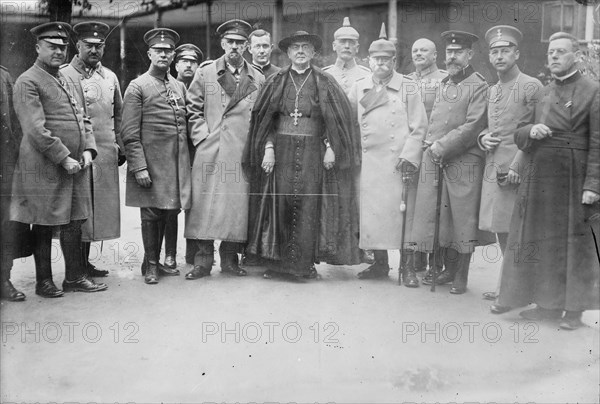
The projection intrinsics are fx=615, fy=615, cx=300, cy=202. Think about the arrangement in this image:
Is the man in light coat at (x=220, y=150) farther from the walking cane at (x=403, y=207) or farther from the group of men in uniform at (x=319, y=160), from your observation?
the walking cane at (x=403, y=207)

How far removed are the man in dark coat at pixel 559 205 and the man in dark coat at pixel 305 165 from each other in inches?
42.9

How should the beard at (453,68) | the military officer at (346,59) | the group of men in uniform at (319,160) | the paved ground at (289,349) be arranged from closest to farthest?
the paved ground at (289,349) → the group of men in uniform at (319,160) → the military officer at (346,59) → the beard at (453,68)

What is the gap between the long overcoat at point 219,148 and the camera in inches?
166

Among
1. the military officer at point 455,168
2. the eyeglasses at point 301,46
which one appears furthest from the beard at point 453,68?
the eyeglasses at point 301,46

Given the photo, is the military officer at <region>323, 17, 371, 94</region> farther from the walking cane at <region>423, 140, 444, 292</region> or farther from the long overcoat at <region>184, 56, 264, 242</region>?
the walking cane at <region>423, 140, 444, 292</region>

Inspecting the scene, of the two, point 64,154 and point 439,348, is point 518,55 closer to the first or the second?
point 439,348

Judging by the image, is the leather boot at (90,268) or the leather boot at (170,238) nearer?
the leather boot at (90,268)

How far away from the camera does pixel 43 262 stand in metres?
3.71

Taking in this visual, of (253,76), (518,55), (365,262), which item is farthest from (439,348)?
(253,76)

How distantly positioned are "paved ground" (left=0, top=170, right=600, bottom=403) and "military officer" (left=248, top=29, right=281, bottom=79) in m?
1.59

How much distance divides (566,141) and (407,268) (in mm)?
1260

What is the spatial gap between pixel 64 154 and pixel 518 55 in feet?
8.90

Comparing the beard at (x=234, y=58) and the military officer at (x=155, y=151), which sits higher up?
the beard at (x=234, y=58)

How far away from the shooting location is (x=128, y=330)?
3.45 meters
